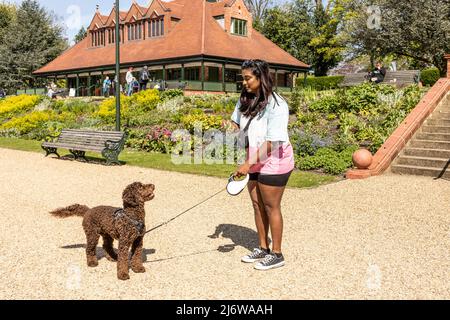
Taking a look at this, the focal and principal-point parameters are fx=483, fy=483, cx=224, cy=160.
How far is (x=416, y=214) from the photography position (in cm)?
721

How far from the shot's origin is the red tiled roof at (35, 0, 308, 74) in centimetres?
3127

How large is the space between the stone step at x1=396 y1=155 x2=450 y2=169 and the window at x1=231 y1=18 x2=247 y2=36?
2635cm

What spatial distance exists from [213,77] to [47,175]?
943 inches

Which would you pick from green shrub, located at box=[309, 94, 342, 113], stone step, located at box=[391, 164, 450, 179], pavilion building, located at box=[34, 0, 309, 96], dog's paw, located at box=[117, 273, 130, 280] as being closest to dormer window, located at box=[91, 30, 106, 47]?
pavilion building, located at box=[34, 0, 309, 96]

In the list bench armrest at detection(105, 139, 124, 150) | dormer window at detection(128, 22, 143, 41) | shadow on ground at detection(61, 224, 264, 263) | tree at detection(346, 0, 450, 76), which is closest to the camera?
shadow on ground at detection(61, 224, 264, 263)

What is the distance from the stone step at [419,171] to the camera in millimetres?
9734

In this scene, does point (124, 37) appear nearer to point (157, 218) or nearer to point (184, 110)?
point (184, 110)

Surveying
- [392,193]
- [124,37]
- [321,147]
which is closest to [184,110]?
[321,147]

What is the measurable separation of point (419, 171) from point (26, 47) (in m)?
46.0

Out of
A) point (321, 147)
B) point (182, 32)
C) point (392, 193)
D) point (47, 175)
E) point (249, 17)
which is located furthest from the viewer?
point (249, 17)

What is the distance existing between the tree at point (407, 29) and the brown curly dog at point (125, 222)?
2726 cm

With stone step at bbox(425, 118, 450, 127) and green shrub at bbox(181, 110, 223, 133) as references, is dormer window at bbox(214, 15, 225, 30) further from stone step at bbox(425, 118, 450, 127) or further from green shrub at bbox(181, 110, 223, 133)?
stone step at bbox(425, 118, 450, 127)

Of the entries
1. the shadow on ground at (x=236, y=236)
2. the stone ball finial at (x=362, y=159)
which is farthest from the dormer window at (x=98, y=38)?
the shadow on ground at (x=236, y=236)

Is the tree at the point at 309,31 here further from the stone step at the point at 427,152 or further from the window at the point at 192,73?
the stone step at the point at 427,152
